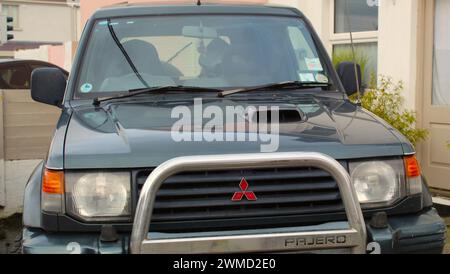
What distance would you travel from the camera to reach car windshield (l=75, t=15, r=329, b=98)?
12.0 ft

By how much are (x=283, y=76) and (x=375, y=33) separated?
4.72m

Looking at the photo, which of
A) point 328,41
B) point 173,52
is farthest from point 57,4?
point 173,52

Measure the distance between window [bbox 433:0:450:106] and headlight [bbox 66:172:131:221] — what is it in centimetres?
557

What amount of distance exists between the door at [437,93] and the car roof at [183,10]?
3646 mm

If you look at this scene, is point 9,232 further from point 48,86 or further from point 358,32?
point 358,32

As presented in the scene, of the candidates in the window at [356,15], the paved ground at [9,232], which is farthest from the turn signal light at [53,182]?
the window at [356,15]

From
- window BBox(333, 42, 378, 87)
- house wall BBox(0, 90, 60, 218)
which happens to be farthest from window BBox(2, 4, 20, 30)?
window BBox(333, 42, 378, 87)

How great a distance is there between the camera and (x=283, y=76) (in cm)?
377

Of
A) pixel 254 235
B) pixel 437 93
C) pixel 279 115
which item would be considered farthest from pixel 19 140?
pixel 254 235

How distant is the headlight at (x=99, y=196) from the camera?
2.59 m

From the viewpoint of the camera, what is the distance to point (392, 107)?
7.41 metres

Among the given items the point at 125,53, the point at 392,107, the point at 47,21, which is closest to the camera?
the point at 125,53

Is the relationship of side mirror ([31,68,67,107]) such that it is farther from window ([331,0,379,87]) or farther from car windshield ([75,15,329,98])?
window ([331,0,379,87])

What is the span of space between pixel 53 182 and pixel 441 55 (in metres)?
5.77
